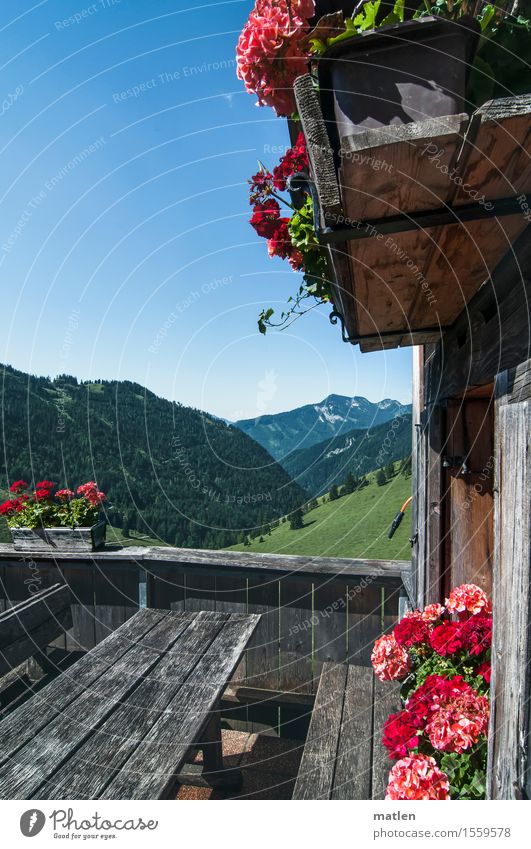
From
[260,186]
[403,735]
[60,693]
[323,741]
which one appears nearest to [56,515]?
[60,693]

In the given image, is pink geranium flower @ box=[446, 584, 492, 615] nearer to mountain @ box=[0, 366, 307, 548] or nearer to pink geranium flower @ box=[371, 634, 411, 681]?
pink geranium flower @ box=[371, 634, 411, 681]

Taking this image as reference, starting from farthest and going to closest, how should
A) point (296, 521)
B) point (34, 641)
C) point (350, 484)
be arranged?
point (350, 484) → point (296, 521) → point (34, 641)

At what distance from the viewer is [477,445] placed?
90.4 inches

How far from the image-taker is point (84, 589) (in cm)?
375

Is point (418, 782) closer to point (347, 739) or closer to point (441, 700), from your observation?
point (441, 700)

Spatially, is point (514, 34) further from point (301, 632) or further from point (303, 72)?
point (301, 632)

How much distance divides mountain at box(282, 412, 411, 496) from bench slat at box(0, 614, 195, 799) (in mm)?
1772

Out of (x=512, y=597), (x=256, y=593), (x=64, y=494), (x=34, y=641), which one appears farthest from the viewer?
(x=64, y=494)

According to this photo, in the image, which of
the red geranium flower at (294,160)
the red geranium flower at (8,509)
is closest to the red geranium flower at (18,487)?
the red geranium flower at (8,509)

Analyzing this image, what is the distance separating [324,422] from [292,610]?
65.9 inches

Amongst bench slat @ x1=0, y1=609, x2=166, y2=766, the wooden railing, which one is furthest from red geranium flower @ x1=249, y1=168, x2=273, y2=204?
the wooden railing

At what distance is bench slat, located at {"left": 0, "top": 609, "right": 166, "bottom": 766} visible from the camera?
74.7 inches

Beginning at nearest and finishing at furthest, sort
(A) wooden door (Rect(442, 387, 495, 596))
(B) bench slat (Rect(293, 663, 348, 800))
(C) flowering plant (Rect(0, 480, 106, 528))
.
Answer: (B) bench slat (Rect(293, 663, 348, 800))
(A) wooden door (Rect(442, 387, 495, 596))
(C) flowering plant (Rect(0, 480, 106, 528))
